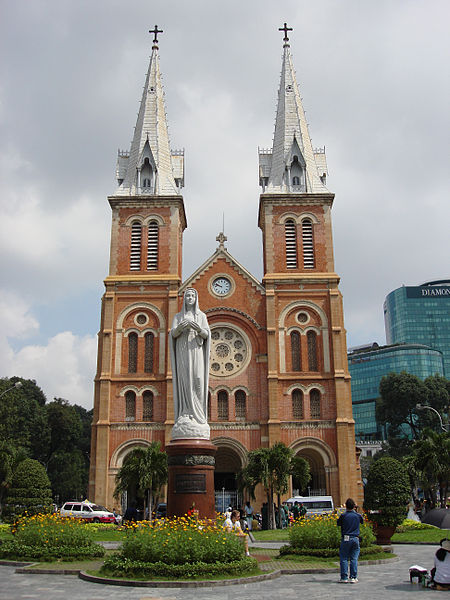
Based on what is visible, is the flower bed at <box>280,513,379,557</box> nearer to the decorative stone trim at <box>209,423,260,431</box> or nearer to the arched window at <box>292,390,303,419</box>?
the decorative stone trim at <box>209,423,260,431</box>

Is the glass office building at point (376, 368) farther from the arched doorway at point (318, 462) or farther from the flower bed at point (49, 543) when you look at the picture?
the flower bed at point (49, 543)

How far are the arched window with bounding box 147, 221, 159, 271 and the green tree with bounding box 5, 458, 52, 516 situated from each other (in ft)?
80.4

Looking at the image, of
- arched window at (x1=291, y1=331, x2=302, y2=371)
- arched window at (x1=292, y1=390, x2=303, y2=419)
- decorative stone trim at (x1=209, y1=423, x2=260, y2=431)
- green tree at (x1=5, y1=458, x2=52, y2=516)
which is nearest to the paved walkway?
green tree at (x1=5, y1=458, x2=52, y2=516)

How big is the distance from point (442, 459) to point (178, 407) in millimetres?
20753

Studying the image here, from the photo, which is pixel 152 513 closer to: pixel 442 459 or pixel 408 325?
pixel 442 459

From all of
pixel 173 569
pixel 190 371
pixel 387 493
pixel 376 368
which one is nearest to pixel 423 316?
pixel 376 368

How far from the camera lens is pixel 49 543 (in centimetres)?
1397

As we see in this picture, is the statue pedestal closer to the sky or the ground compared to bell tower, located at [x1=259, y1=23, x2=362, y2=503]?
closer to the ground

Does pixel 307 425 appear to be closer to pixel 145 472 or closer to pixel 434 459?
pixel 434 459

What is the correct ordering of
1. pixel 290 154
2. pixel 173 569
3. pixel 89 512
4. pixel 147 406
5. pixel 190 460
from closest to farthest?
1. pixel 173 569
2. pixel 190 460
3. pixel 89 512
4. pixel 147 406
5. pixel 290 154

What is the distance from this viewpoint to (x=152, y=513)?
1297 inches

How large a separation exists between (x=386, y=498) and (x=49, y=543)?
9.88 meters

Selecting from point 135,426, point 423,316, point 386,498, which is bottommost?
point 386,498

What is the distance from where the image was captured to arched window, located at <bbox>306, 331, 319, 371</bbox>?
39812mm
